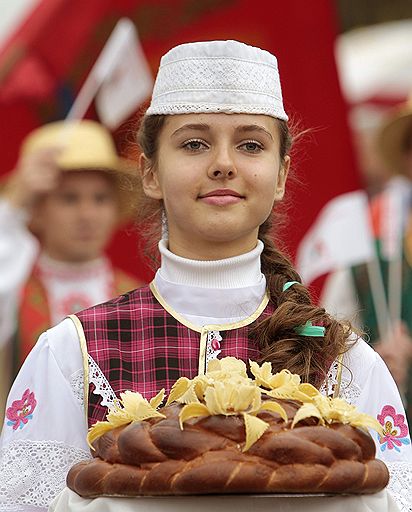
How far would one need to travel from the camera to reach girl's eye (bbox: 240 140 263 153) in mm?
3080

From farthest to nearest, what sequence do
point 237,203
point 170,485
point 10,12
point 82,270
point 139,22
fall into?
point 10,12
point 139,22
point 82,270
point 237,203
point 170,485

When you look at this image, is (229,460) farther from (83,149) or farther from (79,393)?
(83,149)

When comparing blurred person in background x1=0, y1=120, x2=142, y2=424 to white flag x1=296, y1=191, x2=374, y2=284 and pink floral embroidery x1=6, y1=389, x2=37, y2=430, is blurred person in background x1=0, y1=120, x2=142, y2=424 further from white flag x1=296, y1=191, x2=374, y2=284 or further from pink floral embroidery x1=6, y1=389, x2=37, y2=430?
pink floral embroidery x1=6, y1=389, x2=37, y2=430

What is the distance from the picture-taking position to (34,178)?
6418 millimetres

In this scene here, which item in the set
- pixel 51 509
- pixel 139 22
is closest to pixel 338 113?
pixel 139 22

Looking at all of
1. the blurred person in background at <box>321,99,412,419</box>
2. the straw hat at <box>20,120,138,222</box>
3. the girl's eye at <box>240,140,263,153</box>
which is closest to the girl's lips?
the girl's eye at <box>240,140,263,153</box>

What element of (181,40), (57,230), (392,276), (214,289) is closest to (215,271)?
(214,289)

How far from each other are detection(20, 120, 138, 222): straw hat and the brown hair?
3149 millimetres

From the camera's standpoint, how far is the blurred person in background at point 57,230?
634cm

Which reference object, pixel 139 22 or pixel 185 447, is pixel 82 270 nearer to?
pixel 139 22

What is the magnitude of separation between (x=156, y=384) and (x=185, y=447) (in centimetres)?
60

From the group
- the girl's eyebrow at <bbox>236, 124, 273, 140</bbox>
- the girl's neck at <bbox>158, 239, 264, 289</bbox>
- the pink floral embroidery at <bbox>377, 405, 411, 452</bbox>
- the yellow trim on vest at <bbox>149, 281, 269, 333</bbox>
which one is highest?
the girl's eyebrow at <bbox>236, 124, 273, 140</bbox>

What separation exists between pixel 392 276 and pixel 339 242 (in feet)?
1.17

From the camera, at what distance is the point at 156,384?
3.06 metres
